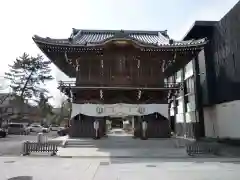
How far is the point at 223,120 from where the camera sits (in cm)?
2356

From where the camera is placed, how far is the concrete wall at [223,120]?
2106cm

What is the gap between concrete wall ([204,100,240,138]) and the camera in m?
21.1

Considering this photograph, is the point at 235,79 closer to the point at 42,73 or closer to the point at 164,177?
the point at 164,177

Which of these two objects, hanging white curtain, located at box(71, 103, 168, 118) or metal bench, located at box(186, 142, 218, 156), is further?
hanging white curtain, located at box(71, 103, 168, 118)

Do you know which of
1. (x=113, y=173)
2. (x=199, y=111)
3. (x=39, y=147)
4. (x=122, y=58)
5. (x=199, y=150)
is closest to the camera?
(x=113, y=173)

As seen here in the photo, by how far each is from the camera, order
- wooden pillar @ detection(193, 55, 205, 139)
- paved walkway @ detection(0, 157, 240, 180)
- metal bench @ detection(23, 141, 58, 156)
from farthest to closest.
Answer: wooden pillar @ detection(193, 55, 205, 139), metal bench @ detection(23, 141, 58, 156), paved walkway @ detection(0, 157, 240, 180)

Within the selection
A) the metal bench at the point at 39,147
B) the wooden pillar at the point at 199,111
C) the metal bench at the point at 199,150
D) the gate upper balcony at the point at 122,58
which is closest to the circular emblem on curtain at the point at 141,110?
the gate upper balcony at the point at 122,58

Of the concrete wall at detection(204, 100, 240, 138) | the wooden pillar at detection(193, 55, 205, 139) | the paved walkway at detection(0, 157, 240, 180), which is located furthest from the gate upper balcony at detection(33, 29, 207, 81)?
the paved walkway at detection(0, 157, 240, 180)

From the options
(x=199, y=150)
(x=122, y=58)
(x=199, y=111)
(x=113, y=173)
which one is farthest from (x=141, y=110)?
(x=113, y=173)

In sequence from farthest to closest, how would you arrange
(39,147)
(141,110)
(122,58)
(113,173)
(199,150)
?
(122,58), (141,110), (39,147), (199,150), (113,173)

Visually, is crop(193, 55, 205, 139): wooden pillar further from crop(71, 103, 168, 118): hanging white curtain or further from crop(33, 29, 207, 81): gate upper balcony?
crop(71, 103, 168, 118): hanging white curtain

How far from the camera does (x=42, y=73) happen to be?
5525 centimetres

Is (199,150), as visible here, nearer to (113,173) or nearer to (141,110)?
(141,110)

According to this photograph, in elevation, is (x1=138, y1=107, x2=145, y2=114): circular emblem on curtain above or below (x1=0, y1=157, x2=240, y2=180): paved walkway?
above
